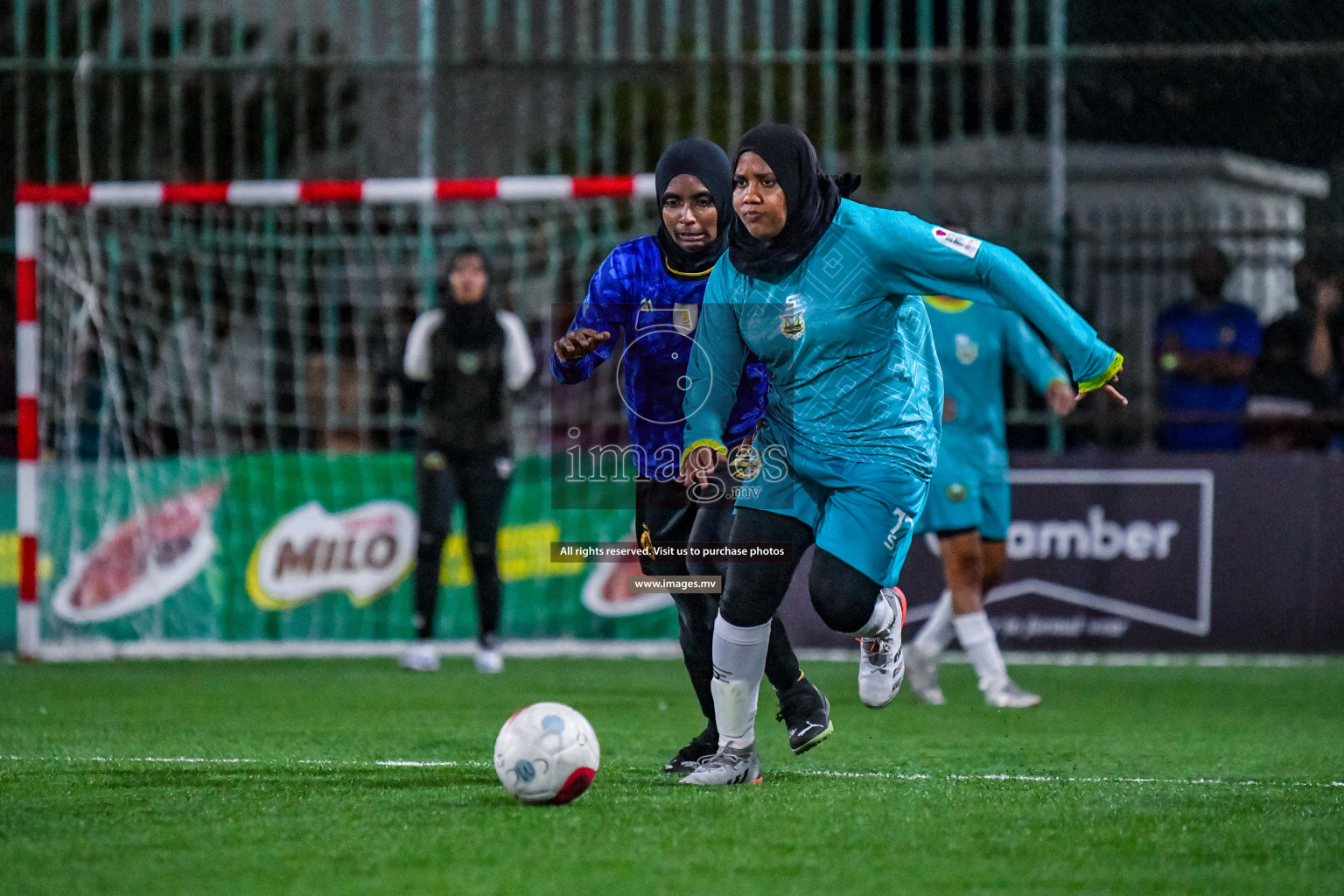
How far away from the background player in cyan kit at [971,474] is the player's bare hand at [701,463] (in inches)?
120

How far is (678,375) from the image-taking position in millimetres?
5824

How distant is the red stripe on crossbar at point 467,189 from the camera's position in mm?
10180

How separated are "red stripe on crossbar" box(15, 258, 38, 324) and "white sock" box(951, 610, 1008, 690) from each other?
547 centimetres

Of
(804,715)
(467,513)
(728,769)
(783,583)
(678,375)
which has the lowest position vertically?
(728,769)

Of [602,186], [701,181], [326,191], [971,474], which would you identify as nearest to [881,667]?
[701,181]

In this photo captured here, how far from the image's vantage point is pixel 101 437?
1104 cm

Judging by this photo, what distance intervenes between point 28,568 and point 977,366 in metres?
5.42

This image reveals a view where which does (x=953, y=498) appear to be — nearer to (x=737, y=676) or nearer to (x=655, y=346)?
(x=655, y=346)

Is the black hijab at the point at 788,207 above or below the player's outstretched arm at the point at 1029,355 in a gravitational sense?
above

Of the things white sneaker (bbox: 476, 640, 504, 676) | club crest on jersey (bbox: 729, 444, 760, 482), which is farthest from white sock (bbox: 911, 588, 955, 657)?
club crest on jersey (bbox: 729, 444, 760, 482)

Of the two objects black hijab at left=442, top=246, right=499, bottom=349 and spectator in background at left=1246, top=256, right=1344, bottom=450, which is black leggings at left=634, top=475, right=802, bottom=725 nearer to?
black hijab at left=442, top=246, right=499, bottom=349

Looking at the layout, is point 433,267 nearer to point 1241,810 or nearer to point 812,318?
point 812,318

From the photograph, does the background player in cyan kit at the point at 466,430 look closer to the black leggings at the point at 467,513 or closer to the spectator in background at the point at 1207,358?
the black leggings at the point at 467,513

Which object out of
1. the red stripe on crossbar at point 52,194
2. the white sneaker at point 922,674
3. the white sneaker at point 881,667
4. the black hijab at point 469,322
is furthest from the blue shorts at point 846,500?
the red stripe on crossbar at point 52,194
